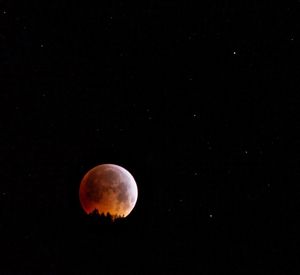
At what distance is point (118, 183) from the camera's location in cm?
1153

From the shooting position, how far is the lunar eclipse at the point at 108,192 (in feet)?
36.4

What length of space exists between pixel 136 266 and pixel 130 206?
16.7 feet

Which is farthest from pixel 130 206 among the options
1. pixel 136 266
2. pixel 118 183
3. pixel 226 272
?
pixel 226 272

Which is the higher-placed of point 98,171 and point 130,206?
point 98,171

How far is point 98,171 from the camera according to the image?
39.1 ft

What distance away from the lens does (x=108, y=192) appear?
11164mm

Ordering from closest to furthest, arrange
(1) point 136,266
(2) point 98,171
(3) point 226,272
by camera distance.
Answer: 1. (2) point 98,171
2. (1) point 136,266
3. (3) point 226,272

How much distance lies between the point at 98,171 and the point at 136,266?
5504 millimetres

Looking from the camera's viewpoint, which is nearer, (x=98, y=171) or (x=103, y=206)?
(x=103, y=206)

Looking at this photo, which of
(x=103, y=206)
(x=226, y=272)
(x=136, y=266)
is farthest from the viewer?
(x=226, y=272)

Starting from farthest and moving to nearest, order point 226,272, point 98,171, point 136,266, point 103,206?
point 226,272 → point 136,266 → point 98,171 → point 103,206

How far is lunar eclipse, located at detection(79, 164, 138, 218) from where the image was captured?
11.1 metres

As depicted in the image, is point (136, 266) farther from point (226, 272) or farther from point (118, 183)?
point (118, 183)

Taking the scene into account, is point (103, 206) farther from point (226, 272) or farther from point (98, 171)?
point (226, 272)
